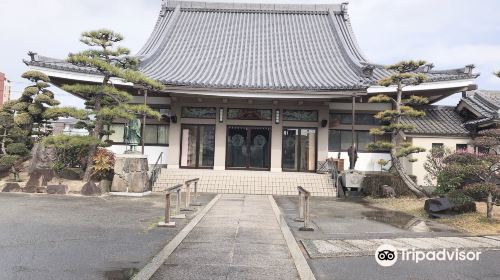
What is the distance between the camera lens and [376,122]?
19484mm

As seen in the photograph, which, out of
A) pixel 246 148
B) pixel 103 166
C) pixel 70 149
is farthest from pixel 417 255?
pixel 70 149

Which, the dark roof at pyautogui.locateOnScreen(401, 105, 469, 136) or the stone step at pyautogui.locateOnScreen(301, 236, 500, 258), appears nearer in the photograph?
the stone step at pyautogui.locateOnScreen(301, 236, 500, 258)

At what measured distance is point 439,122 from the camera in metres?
18.9

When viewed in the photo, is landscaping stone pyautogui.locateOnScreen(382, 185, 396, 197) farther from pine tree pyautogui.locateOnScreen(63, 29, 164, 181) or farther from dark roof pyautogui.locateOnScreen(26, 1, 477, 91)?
pine tree pyautogui.locateOnScreen(63, 29, 164, 181)

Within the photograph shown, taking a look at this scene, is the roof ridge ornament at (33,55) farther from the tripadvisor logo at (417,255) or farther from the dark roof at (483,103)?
the dark roof at (483,103)

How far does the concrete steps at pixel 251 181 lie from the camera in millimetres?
15969

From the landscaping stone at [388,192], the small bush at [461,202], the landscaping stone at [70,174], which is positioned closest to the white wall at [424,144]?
the landscaping stone at [388,192]

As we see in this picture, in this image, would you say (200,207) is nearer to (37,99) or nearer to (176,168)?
(176,168)

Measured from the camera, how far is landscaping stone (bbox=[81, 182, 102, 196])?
13.0 m

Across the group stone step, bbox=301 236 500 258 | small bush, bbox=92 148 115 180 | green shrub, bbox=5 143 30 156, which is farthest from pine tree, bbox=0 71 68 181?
stone step, bbox=301 236 500 258

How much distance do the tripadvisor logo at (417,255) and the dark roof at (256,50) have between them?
10.7m

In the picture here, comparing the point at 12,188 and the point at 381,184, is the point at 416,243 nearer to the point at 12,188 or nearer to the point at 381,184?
the point at 381,184

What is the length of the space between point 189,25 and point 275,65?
793 centimetres

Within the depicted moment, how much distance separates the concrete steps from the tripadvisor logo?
31.0 feet
